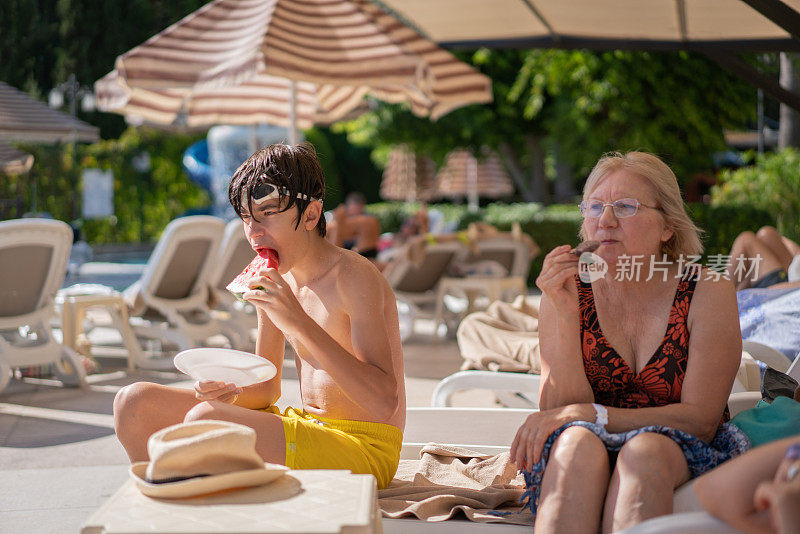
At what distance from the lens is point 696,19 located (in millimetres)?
6742

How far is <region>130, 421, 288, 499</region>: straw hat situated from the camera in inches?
73.5

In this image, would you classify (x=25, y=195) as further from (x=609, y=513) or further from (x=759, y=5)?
(x=609, y=513)

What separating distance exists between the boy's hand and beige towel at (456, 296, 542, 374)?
2.42 m

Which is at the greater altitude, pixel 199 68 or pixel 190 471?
pixel 199 68

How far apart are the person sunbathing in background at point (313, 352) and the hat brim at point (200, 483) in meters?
0.48

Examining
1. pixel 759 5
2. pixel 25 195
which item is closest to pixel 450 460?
pixel 759 5

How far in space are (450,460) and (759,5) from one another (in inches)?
113

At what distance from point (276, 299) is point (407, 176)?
21.4 metres

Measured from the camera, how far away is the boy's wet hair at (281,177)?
251 centimetres

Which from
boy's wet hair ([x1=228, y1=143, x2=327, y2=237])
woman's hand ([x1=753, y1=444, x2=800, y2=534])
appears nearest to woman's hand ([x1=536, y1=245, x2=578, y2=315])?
boy's wet hair ([x1=228, y1=143, x2=327, y2=237])

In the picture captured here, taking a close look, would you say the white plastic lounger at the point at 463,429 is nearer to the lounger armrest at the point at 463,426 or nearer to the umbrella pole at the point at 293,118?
the lounger armrest at the point at 463,426

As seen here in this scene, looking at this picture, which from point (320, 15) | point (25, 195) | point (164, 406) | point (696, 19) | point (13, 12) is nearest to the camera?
point (164, 406)

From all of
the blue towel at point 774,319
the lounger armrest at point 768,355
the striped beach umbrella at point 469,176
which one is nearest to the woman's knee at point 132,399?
the lounger armrest at point 768,355

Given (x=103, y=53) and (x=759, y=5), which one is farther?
(x=103, y=53)
